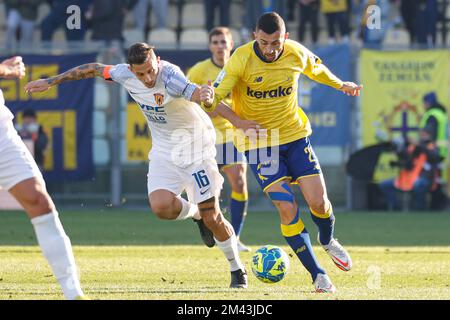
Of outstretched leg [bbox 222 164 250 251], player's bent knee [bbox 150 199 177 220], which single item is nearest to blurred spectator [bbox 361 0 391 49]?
outstretched leg [bbox 222 164 250 251]

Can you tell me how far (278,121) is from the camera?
10094 millimetres

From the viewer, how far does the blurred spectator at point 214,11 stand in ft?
69.5

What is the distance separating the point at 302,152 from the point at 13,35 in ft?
43.4

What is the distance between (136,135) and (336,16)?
4.94m

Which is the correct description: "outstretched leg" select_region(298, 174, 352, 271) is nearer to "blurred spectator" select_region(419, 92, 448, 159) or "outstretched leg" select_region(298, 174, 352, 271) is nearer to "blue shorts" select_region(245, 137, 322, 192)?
"blue shorts" select_region(245, 137, 322, 192)

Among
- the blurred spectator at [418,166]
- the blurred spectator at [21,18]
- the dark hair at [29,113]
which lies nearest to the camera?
the blurred spectator at [418,166]

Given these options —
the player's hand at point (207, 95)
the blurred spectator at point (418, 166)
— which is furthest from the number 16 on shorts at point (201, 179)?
the blurred spectator at point (418, 166)

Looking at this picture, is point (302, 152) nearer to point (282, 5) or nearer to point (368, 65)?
point (368, 65)

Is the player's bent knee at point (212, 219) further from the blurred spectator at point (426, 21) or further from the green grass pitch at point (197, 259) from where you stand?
the blurred spectator at point (426, 21)

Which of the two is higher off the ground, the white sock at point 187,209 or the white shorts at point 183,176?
the white shorts at point 183,176

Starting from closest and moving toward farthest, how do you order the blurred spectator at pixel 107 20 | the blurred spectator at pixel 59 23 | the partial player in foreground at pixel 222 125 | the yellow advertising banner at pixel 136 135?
the partial player in foreground at pixel 222 125, the yellow advertising banner at pixel 136 135, the blurred spectator at pixel 107 20, the blurred spectator at pixel 59 23

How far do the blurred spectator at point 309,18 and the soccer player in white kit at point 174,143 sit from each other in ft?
37.5

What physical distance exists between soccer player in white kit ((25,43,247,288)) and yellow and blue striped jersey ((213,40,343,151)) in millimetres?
454

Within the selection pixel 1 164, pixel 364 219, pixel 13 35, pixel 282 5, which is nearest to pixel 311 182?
pixel 1 164
